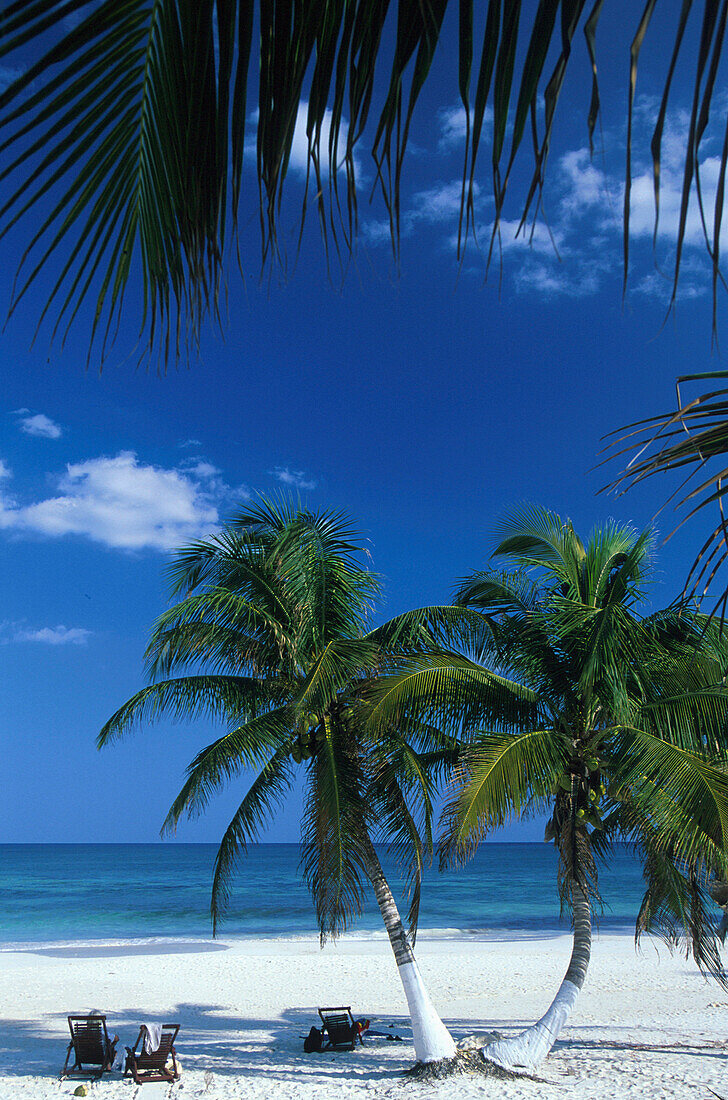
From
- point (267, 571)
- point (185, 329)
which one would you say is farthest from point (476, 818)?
point (185, 329)

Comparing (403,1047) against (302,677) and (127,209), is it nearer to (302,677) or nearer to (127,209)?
(302,677)

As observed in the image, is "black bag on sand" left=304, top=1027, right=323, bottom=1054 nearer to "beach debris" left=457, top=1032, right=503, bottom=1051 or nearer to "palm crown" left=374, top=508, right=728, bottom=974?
"beach debris" left=457, top=1032, right=503, bottom=1051

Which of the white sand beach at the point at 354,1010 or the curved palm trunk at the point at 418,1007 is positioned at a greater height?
the curved palm trunk at the point at 418,1007

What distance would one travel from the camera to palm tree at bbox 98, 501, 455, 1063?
9836mm

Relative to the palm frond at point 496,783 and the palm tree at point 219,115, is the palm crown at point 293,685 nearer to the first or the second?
the palm frond at point 496,783

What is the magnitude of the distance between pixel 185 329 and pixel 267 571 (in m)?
9.57

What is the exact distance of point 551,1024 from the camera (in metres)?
9.99

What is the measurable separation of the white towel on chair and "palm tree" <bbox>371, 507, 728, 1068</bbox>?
406 centimetres

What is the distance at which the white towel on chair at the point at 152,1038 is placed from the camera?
10.3 meters

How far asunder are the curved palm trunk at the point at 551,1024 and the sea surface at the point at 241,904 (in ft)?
65.2

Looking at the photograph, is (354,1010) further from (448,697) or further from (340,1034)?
(448,697)

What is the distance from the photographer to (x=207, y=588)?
10383mm

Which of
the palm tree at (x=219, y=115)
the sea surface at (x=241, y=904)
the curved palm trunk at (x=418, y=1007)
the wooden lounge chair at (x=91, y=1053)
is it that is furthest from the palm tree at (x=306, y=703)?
the sea surface at (x=241, y=904)

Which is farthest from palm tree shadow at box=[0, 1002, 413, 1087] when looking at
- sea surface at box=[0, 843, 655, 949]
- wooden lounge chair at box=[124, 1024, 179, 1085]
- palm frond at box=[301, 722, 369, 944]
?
sea surface at box=[0, 843, 655, 949]
